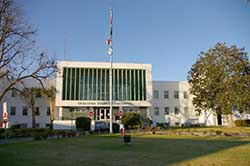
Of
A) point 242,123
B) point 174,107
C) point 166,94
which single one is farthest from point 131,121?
point 242,123

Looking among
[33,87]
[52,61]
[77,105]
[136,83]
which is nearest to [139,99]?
[136,83]

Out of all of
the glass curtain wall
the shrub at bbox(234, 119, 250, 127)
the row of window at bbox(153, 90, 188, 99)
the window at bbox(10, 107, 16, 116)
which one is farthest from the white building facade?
the window at bbox(10, 107, 16, 116)

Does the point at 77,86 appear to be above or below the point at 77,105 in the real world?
above

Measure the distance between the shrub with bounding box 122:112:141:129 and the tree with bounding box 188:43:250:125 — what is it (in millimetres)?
10541

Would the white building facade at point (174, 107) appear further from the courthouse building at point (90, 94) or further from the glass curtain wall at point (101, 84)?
the glass curtain wall at point (101, 84)

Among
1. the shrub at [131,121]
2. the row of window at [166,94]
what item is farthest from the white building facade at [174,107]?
the shrub at [131,121]

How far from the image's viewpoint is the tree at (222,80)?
42.3m

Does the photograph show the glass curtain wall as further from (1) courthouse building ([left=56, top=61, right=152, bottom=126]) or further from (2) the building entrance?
(2) the building entrance

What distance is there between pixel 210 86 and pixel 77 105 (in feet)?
72.6

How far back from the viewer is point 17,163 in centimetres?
1089

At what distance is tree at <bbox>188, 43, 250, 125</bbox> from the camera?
42263mm

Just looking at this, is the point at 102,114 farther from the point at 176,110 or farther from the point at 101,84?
the point at 176,110

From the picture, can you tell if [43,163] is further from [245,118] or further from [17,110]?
[245,118]

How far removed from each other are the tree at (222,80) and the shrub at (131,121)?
10.5 meters
